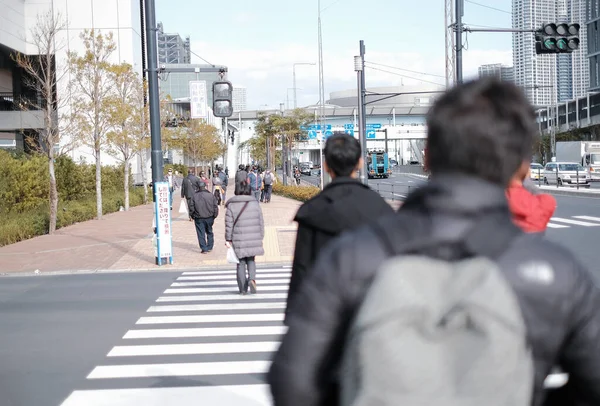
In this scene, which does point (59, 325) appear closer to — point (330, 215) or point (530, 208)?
point (330, 215)

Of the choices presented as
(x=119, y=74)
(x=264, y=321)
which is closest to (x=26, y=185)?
(x=119, y=74)

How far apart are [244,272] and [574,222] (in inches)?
547

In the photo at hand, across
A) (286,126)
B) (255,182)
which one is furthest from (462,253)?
(286,126)

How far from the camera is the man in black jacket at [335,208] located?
3.55 meters

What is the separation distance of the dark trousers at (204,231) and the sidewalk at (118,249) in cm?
21


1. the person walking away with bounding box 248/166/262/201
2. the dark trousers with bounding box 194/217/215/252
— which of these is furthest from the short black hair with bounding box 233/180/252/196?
the person walking away with bounding box 248/166/262/201

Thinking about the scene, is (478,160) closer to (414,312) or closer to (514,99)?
(514,99)

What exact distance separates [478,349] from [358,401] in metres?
0.27

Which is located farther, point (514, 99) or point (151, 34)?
point (151, 34)

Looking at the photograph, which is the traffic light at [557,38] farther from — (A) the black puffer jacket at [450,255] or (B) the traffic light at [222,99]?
(A) the black puffer jacket at [450,255]

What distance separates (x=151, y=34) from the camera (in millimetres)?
14836

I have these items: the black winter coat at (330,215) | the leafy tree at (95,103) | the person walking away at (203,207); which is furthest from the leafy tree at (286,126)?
the black winter coat at (330,215)

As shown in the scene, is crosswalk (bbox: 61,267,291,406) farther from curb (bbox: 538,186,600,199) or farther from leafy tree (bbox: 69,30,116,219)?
curb (bbox: 538,186,600,199)

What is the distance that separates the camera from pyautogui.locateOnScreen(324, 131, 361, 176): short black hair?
3748 millimetres
